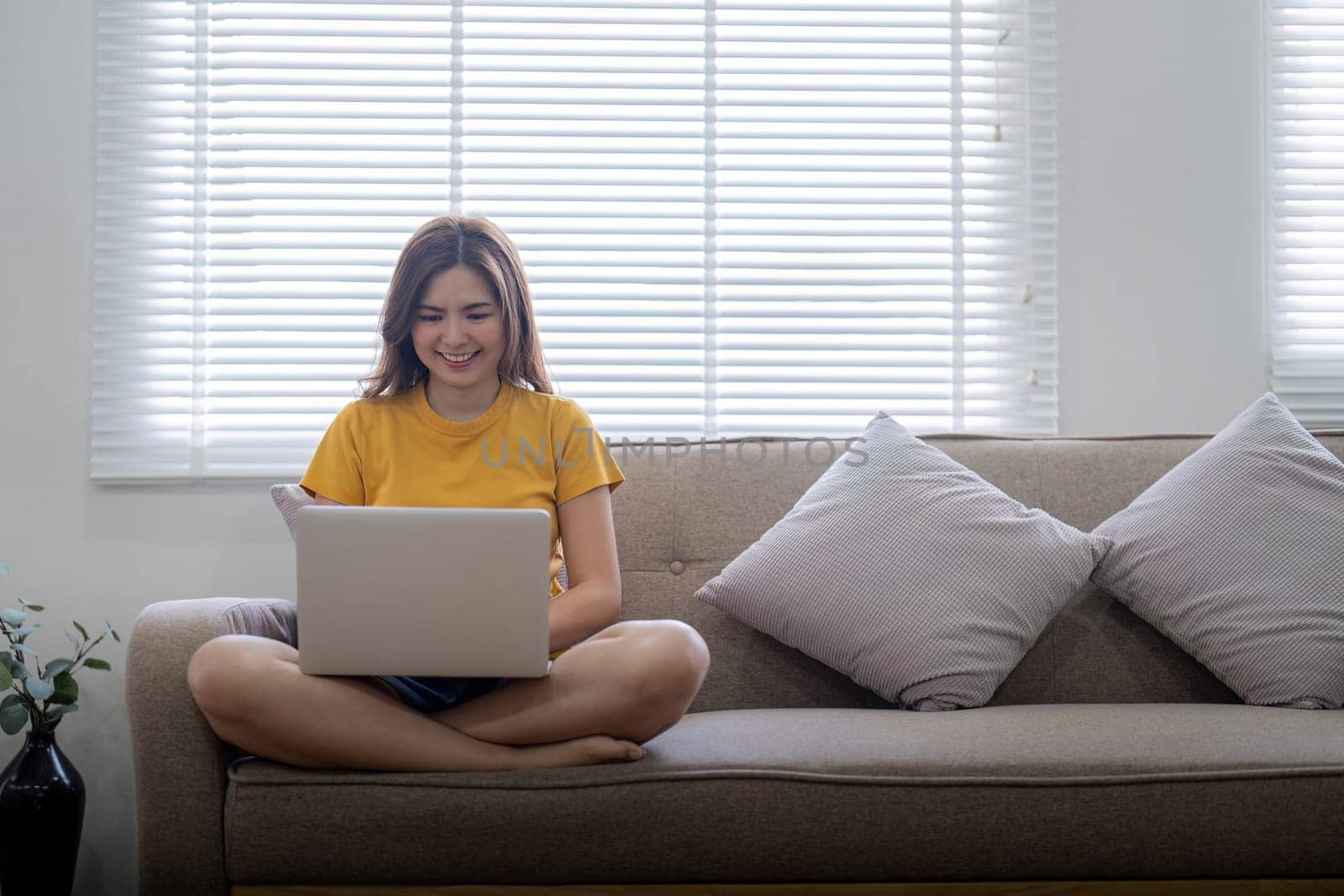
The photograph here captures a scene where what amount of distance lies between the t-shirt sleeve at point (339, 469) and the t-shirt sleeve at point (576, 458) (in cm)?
32

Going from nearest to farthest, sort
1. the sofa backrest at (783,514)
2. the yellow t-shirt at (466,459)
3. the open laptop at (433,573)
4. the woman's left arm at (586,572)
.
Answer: the open laptop at (433,573) < the woman's left arm at (586,572) < the yellow t-shirt at (466,459) < the sofa backrest at (783,514)

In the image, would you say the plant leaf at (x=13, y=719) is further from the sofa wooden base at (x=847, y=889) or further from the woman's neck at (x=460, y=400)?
the woman's neck at (x=460, y=400)

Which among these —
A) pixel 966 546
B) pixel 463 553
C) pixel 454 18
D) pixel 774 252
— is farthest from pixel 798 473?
pixel 454 18

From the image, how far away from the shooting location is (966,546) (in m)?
1.93

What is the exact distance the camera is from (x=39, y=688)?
194cm

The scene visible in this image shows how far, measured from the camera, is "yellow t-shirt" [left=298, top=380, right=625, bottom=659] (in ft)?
6.15

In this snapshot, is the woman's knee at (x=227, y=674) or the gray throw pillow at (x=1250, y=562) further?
the gray throw pillow at (x=1250, y=562)

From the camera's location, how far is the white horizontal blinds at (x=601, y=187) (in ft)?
8.23

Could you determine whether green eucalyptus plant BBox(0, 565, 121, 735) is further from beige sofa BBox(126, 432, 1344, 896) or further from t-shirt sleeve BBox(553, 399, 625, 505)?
t-shirt sleeve BBox(553, 399, 625, 505)

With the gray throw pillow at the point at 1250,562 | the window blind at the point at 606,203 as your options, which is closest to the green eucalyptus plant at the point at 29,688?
the window blind at the point at 606,203

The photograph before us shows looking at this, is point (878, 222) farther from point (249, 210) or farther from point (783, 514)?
point (249, 210)

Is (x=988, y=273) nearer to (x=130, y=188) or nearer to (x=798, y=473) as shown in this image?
(x=798, y=473)

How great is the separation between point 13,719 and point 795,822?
134 centimetres

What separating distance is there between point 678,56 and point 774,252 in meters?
0.47
